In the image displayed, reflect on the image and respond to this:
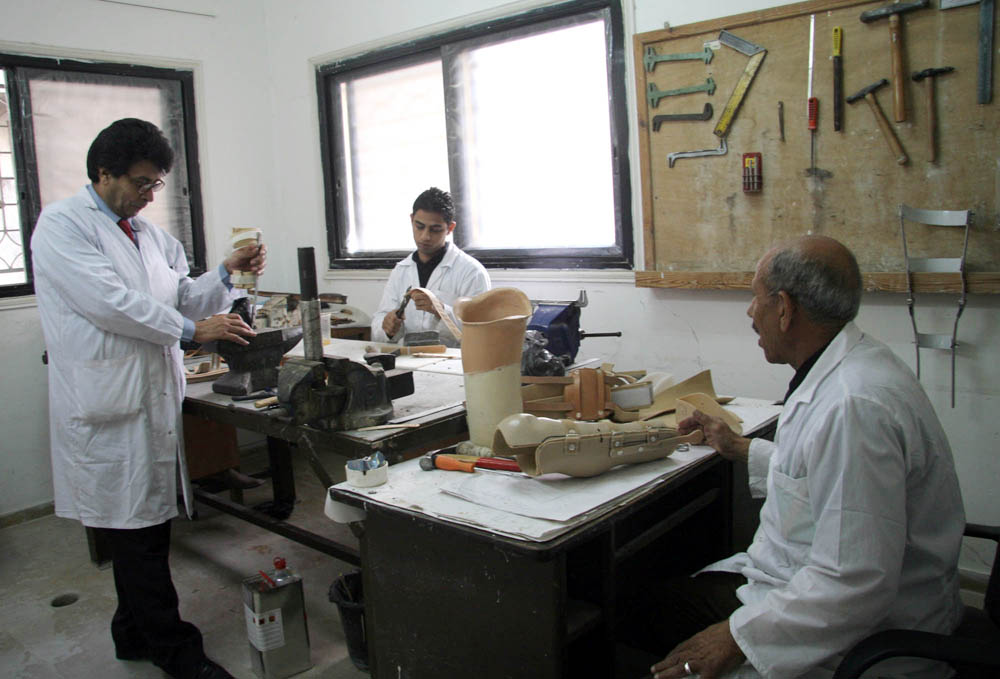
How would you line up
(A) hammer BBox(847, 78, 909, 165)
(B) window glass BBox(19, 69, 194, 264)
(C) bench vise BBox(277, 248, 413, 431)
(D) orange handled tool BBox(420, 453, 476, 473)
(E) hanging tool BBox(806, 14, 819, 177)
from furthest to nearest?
1. (B) window glass BBox(19, 69, 194, 264)
2. (E) hanging tool BBox(806, 14, 819, 177)
3. (A) hammer BBox(847, 78, 909, 165)
4. (C) bench vise BBox(277, 248, 413, 431)
5. (D) orange handled tool BBox(420, 453, 476, 473)

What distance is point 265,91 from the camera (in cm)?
497

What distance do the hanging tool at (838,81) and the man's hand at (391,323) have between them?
1937 mm

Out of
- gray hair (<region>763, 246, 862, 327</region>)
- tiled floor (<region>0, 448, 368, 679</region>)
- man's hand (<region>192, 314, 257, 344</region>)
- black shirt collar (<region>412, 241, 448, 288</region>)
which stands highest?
black shirt collar (<region>412, 241, 448, 288</region>)

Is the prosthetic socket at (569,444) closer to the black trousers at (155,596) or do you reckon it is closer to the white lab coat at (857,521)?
the white lab coat at (857,521)

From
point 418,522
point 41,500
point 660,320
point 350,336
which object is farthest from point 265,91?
point 418,522

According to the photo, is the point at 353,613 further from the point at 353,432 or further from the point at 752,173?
the point at 752,173

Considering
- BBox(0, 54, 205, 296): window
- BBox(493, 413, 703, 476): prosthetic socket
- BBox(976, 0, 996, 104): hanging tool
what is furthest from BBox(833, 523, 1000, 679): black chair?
BBox(0, 54, 205, 296): window

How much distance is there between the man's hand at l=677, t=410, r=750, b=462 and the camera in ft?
6.12

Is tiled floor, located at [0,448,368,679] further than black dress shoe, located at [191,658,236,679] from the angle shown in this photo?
Yes

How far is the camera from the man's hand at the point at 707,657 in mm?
1383

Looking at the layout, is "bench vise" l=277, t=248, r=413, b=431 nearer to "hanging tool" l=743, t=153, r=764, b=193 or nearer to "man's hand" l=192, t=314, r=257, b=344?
"man's hand" l=192, t=314, r=257, b=344

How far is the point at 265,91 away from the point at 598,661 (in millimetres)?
4352

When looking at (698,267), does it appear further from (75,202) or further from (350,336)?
(75,202)

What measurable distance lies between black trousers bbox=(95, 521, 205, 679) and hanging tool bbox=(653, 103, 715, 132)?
7.98ft
